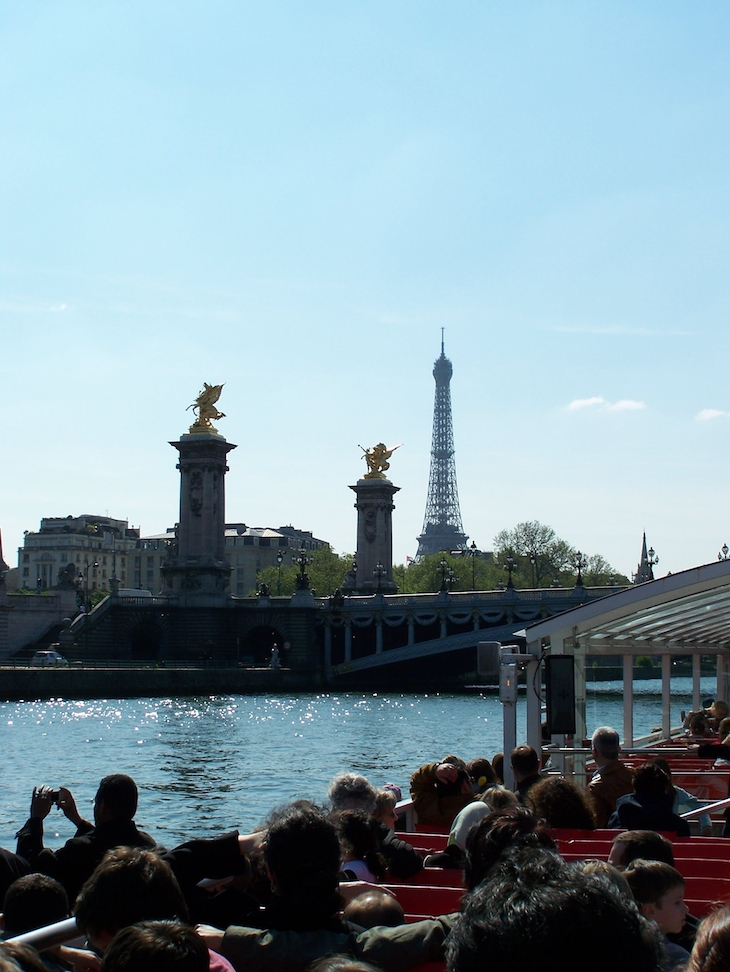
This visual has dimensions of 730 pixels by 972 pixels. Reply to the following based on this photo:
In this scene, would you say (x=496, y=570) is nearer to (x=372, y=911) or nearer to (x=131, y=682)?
(x=131, y=682)

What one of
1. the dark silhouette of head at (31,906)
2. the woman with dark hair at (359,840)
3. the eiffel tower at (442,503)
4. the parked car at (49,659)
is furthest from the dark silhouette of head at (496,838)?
the eiffel tower at (442,503)

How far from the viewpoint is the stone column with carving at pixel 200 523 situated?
240 feet

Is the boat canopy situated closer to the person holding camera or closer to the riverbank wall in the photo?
the person holding camera

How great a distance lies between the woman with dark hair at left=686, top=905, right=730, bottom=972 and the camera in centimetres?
226

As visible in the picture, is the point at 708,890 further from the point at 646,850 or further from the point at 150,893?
the point at 150,893

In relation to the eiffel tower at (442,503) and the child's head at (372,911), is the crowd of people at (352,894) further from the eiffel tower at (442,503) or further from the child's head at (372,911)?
the eiffel tower at (442,503)

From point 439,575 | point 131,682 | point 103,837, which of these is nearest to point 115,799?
point 103,837

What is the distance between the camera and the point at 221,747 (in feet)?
111

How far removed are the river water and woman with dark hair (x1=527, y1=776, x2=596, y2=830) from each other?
478 inches

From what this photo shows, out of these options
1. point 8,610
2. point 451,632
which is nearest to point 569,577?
point 451,632

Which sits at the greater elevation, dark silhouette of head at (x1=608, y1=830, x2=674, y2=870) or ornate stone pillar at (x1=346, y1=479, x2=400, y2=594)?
ornate stone pillar at (x1=346, y1=479, x2=400, y2=594)

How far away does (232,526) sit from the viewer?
144 m

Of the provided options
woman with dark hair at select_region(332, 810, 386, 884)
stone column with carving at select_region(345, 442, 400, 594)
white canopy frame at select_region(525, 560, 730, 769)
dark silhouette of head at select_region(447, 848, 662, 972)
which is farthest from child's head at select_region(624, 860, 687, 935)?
stone column with carving at select_region(345, 442, 400, 594)

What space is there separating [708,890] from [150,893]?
299cm
